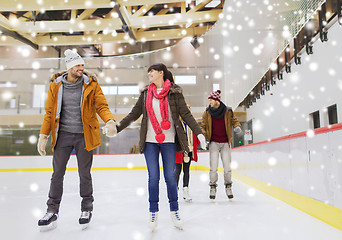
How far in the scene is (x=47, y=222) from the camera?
6.00 ft

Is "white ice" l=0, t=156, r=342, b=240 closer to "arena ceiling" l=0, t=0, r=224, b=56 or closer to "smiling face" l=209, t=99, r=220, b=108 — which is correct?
"smiling face" l=209, t=99, r=220, b=108

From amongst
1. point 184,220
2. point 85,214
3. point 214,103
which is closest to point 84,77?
point 85,214

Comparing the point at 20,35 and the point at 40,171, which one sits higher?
the point at 20,35

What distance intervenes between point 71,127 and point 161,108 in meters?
0.61

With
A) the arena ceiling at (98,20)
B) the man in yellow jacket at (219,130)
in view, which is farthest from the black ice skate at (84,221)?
the arena ceiling at (98,20)

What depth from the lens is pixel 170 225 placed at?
6.51ft

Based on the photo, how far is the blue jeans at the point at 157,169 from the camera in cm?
188

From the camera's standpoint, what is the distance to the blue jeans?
188cm

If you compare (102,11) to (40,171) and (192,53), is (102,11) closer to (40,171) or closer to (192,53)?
(192,53)

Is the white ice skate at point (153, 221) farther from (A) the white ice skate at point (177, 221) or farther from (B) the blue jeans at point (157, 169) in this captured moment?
(A) the white ice skate at point (177, 221)

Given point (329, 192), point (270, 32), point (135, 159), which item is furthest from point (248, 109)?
point (329, 192)

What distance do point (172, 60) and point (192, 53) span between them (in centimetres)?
78

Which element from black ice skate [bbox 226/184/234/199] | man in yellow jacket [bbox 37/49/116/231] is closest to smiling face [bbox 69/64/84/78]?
man in yellow jacket [bbox 37/49/116/231]

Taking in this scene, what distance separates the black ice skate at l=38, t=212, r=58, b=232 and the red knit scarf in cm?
84
